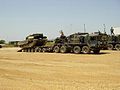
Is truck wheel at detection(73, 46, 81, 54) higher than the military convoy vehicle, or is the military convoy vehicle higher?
the military convoy vehicle

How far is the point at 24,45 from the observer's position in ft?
116

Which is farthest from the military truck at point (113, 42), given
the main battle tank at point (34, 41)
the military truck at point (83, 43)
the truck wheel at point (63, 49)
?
Answer: the main battle tank at point (34, 41)

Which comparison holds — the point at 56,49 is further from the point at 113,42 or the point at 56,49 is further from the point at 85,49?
the point at 113,42

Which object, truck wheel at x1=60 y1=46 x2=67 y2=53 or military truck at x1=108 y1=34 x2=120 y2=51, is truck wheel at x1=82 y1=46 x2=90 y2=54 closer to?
truck wheel at x1=60 y1=46 x2=67 y2=53

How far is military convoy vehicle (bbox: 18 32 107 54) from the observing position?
28.1 m

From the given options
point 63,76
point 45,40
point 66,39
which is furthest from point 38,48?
point 63,76

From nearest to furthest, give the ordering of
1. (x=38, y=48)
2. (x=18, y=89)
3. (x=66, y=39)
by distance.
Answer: (x=18, y=89) → (x=66, y=39) → (x=38, y=48)

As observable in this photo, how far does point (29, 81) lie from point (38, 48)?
71.9 ft

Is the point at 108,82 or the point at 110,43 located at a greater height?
the point at 110,43

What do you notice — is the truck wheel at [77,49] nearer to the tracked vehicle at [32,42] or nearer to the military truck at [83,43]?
the military truck at [83,43]

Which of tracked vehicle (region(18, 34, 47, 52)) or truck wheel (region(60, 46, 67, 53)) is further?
tracked vehicle (region(18, 34, 47, 52))

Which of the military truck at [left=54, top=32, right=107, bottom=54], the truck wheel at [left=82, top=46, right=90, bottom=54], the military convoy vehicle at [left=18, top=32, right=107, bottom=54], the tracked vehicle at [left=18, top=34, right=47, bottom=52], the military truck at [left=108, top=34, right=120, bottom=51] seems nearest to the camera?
the truck wheel at [left=82, top=46, right=90, bottom=54]

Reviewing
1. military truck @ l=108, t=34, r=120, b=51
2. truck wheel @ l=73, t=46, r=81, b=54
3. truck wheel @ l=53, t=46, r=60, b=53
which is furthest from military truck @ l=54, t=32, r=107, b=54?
military truck @ l=108, t=34, r=120, b=51

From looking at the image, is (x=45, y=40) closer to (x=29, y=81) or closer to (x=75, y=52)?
(x=75, y=52)
